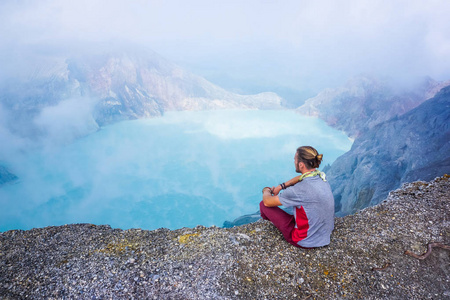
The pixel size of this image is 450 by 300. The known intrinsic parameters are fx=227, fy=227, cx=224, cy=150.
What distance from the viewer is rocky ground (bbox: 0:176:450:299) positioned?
10.3 ft

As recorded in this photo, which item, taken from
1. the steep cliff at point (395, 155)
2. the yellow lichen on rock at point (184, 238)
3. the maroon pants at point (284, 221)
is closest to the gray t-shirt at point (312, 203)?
the maroon pants at point (284, 221)

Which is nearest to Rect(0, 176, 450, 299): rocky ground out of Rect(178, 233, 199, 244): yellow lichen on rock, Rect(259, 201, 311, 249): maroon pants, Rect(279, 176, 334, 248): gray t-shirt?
Rect(178, 233, 199, 244): yellow lichen on rock

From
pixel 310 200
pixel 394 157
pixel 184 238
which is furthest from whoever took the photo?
pixel 394 157

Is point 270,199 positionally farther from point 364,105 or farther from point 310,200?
point 364,105

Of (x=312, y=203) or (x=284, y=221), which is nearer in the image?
(x=312, y=203)

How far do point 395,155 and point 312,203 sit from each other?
28.6 m

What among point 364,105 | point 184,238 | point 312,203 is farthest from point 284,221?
point 364,105

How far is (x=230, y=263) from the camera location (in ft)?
11.6

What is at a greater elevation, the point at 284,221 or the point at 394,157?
the point at 284,221

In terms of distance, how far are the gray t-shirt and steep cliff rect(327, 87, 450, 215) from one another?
17947mm

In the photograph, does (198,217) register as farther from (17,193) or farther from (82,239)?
(82,239)

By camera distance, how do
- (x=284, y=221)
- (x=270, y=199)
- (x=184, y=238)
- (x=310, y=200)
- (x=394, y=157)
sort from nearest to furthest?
(x=310, y=200) → (x=270, y=199) → (x=284, y=221) → (x=184, y=238) → (x=394, y=157)

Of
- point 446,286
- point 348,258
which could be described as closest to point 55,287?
point 348,258

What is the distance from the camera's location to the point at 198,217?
39281mm
